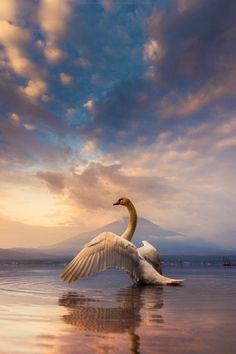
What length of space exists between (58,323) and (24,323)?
0.49 m

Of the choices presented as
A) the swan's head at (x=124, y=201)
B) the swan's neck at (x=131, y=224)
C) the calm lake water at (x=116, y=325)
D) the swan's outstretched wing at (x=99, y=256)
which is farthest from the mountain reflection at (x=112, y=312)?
the swan's head at (x=124, y=201)

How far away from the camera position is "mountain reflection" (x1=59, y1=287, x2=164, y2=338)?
6723 mm

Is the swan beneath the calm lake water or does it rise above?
above

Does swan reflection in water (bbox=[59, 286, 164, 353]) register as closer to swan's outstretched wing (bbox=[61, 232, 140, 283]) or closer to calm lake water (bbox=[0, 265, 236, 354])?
calm lake water (bbox=[0, 265, 236, 354])

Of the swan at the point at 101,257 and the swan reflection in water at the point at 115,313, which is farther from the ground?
the swan at the point at 101,257

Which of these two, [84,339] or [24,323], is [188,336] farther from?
[24,323]

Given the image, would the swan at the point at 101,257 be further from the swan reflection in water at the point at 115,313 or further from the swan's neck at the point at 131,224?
the swan's neck at the point at 131,224

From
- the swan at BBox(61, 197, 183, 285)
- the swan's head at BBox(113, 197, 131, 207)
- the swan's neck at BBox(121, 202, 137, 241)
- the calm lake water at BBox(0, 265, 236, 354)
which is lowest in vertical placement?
the calm lake water at BBox(0, 265, 236, 354)

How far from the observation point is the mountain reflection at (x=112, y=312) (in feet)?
22.1

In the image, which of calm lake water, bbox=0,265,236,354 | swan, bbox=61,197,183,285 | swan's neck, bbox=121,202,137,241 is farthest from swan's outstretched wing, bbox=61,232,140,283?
swan's neck, bbox=121,202,137,241

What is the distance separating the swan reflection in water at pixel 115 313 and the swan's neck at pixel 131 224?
4302 mm

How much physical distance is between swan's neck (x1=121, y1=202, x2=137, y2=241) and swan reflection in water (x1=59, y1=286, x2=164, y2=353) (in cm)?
430

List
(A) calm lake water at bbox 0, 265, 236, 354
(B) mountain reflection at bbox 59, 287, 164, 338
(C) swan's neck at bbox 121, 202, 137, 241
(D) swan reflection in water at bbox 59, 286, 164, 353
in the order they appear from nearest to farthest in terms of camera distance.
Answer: (A) calm lake water at bbox 0, 265, 236, 354
(D) swan reflection in water at bbox 59, 286, 164, 353
(B) mountain reflection at bbox 59, 287, 164, 338
(C) swan's neck at bbox 121, 202, 137, 241

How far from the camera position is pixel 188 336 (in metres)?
6.09
